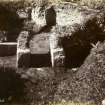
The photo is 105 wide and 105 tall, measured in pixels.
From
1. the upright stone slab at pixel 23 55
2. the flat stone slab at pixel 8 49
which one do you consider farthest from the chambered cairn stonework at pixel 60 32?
the flat stone slab at pixel 8 49

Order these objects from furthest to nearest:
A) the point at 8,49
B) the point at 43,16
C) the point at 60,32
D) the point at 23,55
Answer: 1. the point at 43,16
2. the point at 60,32
3. the point at 8,49
4. the point at 23,55

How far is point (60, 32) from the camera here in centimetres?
595

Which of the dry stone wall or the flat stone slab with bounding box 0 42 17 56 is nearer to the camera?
the dry stone wall

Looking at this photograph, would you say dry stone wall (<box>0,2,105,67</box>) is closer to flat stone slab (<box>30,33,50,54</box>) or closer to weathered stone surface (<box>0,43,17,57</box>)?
flat stone slab (<box>30,33,50,54</box>)

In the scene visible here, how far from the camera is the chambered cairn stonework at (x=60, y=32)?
5555 millimetres

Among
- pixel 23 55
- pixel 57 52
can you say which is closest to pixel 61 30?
pixel 57 52

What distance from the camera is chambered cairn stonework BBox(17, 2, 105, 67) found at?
5555mm

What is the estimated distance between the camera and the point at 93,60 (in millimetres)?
5312

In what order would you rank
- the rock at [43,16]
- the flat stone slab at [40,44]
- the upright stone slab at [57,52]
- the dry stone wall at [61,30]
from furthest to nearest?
the rock at [43,16] < the flat stone slab at [40,44] < the dry stone wall at [61,30] < the upright stone slab at [57,52]

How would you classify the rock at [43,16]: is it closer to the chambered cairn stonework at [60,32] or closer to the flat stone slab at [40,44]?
the chambered cairn stonework at [60,32]

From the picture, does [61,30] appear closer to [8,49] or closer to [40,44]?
[40,44]

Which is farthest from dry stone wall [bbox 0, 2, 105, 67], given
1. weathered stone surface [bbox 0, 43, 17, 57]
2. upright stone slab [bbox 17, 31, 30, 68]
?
weathered stone surface [bbox 0, 43, 17, 57]

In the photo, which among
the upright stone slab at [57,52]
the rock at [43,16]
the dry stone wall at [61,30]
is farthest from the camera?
the rock at [43,16]

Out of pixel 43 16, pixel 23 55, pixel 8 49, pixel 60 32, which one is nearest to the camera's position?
pixel 23 55
